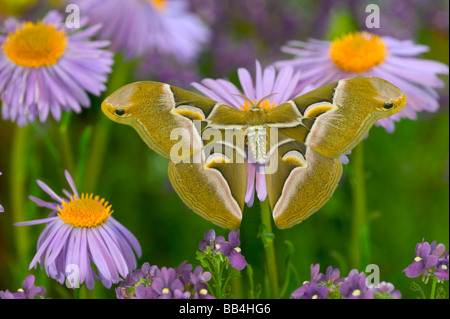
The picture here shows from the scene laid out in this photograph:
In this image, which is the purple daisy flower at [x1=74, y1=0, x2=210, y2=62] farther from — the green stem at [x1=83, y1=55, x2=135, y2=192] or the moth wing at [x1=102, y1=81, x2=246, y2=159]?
the moth wing at [x1=102, y1=81, x2=246, y2=159]

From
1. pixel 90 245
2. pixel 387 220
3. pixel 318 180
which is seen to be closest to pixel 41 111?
pixel 90 245

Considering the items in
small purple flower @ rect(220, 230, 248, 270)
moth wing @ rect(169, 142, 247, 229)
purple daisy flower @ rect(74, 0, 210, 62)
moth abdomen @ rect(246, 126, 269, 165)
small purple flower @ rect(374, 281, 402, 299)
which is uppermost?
purple daisy flower @ rect(74, 0, 210, 62)

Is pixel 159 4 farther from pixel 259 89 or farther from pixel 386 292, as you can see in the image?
pixel 386 292

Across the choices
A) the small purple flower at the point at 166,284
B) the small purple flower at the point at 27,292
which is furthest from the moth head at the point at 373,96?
the small purple flower at the point at 27,292

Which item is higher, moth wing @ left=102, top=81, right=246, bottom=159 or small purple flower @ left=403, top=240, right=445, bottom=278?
moth wing @ left=102, top=81, right=246, bottom=159

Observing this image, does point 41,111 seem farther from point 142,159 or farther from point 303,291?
point 142,159

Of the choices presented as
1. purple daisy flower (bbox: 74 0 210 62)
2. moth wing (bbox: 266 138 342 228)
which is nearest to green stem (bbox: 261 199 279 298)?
moth wing (bbox: 266 138 342 228)
